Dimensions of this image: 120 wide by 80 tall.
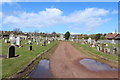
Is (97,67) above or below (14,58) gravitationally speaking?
below

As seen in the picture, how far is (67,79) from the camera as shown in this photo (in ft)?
22.2

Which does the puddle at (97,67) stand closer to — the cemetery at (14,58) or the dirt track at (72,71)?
the dirt track at (72,71)

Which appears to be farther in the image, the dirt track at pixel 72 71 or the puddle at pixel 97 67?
the puddle at pixel 97 67

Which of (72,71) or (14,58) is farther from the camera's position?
(14,58)

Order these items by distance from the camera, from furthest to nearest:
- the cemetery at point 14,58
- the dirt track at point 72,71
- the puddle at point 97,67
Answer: the puddle at point 97,67, the cemetery at point 14,58, the dirt track at point 72,71

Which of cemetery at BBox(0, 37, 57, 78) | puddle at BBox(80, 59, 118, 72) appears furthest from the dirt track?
cemetery at BBox(0, 37, 57, 78)

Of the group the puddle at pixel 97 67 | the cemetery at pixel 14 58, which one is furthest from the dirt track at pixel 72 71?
the cemetery at pixel 14 58

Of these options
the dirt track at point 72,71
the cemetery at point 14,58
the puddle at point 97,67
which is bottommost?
the puddle at point 97,67

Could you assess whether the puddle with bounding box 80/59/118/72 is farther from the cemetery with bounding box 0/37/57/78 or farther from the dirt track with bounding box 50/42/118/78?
the cemetery with bounding box 0/37/57/78

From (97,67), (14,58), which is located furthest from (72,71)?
(14,58)

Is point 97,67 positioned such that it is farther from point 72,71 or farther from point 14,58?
point 14,58

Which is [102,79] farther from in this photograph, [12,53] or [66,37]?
[66,37]

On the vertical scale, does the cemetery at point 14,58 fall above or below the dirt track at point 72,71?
above

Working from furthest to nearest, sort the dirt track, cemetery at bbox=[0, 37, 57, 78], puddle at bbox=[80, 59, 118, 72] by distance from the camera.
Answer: puddle at bbox=[80, 59, 118, 72]
cemetery at bbox=[0, 37, 57, 78]
the dirt track
